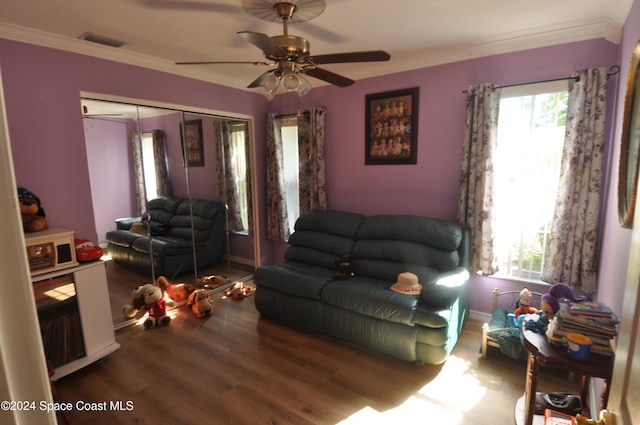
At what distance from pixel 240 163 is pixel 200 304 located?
1.83m

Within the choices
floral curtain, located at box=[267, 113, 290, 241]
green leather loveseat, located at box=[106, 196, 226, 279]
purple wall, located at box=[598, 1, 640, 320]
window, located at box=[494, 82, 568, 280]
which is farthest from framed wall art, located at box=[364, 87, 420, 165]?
green leather loveseat, located at box=[106, 196, 226, 279]

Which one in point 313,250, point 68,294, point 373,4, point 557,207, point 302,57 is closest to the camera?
point 302,57

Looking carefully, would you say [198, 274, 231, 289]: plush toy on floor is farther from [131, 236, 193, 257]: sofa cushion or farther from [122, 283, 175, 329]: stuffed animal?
[122, 283, 175, 329]: stuffed animal

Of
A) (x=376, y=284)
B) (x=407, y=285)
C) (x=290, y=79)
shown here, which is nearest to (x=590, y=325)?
(x=407, y=285)

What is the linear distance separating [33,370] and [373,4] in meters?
2.39

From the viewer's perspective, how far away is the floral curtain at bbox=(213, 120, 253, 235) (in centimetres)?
398

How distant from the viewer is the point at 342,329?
9.26 ft

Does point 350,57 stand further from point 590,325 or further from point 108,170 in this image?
point 108,170

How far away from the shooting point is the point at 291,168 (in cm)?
440

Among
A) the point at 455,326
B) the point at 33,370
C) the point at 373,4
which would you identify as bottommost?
the point at 455,326

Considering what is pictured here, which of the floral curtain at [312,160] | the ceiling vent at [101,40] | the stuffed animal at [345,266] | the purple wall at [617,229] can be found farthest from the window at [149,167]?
the purple wall at [617,229]

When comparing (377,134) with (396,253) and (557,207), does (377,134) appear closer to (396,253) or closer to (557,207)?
(396,253)

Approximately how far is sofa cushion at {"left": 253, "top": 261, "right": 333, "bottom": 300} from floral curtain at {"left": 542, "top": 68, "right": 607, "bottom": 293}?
1.98 meters

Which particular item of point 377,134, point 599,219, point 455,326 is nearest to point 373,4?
point 377,134
